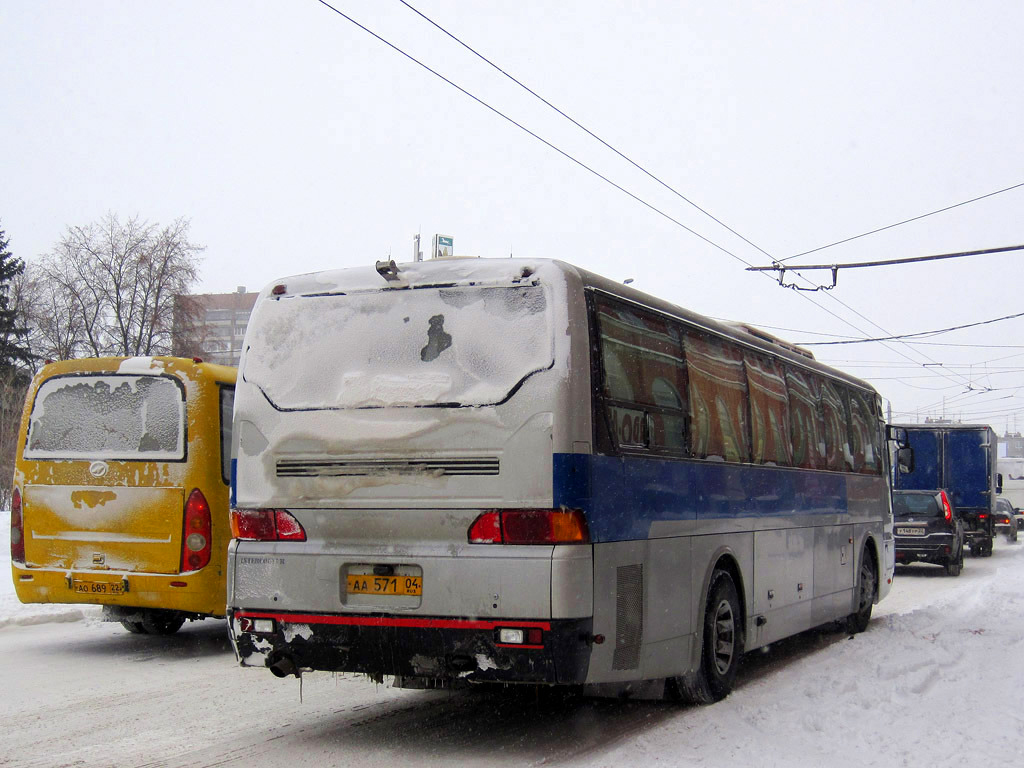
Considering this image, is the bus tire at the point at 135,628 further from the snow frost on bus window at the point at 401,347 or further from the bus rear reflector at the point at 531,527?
the bus rear reflector at the point at 531,527

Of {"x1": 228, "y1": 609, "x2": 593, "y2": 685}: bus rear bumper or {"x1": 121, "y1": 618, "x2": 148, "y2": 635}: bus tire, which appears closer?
{"x1": 228, "y1": 609, "x2": 593, "y2": 685}: bus rear bumper

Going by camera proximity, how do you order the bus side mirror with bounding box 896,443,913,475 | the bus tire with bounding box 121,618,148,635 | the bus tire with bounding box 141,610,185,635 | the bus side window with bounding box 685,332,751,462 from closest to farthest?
the bus side window with bounding box 685,332,751,462 → the bus tire with bounding box 141,610,185,635 → the bus tire with bounding box 121,618,148,635 → the bus side mirror with bounding box 896,443,913,475

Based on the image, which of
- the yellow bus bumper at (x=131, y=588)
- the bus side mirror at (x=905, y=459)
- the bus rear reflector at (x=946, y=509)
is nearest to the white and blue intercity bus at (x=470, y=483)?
the yellow bus bumper at (x=131, y=588)

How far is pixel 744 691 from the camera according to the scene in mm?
8320

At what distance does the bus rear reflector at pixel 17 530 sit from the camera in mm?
9774

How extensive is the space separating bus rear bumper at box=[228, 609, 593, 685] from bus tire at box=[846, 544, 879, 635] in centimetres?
713

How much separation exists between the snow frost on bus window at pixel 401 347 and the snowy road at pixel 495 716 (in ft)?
6.46

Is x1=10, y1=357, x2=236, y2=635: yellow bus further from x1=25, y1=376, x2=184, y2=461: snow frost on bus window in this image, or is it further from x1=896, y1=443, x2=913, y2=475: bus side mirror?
x1=896, y1=443, x2=913, y2=475: bus side mirror

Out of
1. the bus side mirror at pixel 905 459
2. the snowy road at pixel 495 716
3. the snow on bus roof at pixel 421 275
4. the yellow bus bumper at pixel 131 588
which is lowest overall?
the snowy road at pixel 495 716

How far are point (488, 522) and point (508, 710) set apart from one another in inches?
80.9

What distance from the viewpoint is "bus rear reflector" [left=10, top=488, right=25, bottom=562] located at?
9.77m

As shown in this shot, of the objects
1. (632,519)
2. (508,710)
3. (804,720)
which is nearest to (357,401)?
(632,519)

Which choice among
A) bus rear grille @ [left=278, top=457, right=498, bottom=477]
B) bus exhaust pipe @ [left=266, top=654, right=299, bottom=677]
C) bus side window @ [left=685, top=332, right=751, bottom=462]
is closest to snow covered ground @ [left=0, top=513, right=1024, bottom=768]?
bus exhaust pipe @ [left=266, top=654, right=299, bottom=677]

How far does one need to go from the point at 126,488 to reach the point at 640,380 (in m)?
4.85
